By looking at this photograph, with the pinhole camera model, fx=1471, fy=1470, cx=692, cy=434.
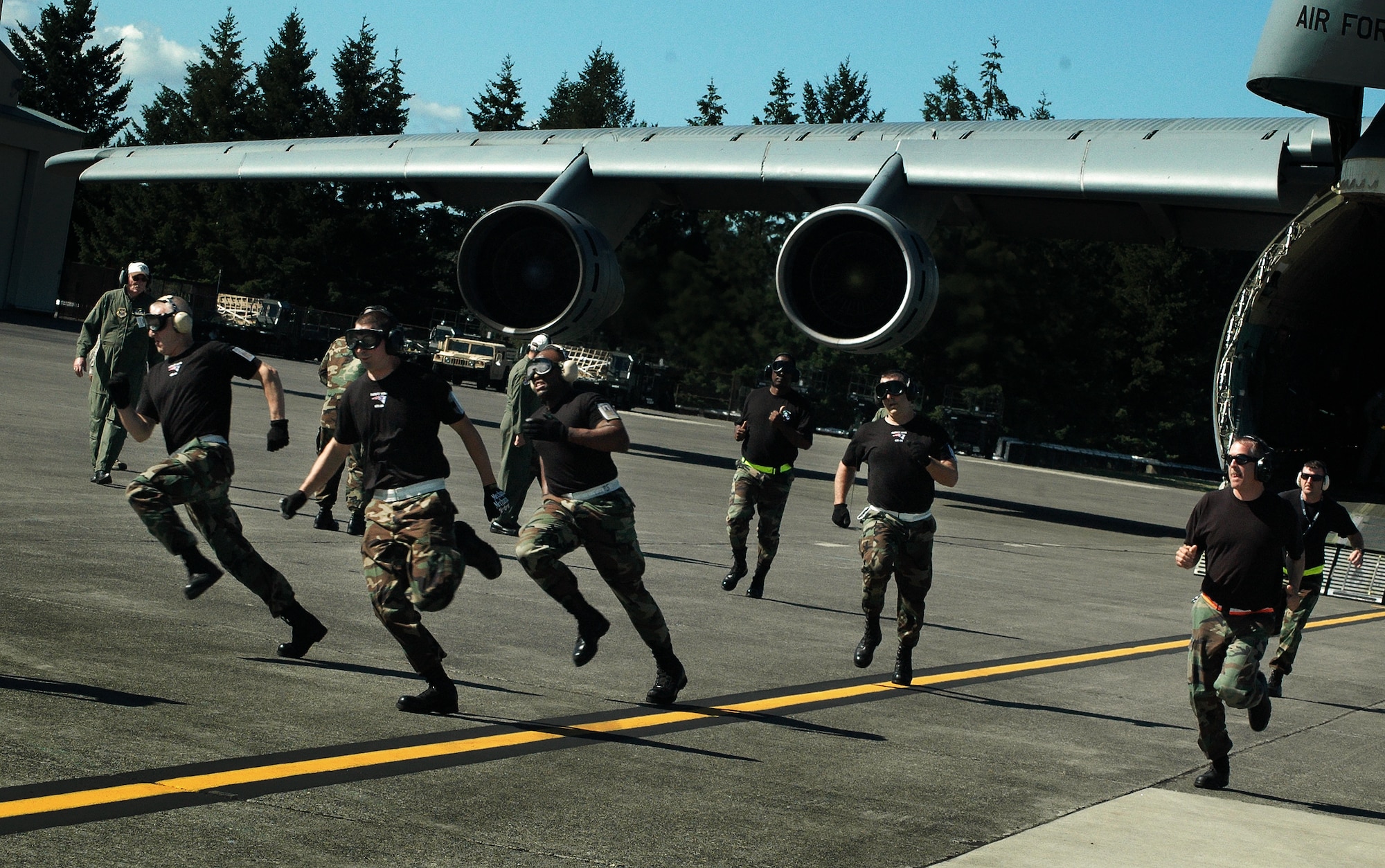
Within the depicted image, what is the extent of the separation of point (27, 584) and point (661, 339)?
19.3 meters

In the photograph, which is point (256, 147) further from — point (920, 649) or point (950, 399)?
point (950, 399)

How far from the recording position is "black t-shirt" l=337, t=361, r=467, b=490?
7277 mm

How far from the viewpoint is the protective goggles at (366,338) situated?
290 inches

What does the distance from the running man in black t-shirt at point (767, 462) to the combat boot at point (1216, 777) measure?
5.40 m

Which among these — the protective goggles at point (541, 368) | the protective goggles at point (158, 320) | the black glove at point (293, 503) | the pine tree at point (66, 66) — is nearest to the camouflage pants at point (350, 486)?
the protective goggles at point (158, 320)

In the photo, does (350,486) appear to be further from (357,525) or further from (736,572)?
(736,572)

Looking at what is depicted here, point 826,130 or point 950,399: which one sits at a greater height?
point 826,130

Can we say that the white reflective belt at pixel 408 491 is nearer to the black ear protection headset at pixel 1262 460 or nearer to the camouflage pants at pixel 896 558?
the camouflage pants at pixel 896 558

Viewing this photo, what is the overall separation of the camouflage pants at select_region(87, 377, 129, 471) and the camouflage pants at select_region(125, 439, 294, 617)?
581cm

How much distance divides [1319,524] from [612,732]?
693cm

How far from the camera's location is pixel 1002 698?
9.12 meters

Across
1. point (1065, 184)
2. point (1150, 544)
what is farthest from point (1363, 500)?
point (1065, 184)

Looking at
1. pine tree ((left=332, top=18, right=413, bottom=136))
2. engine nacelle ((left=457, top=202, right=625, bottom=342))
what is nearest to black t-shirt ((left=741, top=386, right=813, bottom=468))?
engine nacelle ((left=457, top=202, right=625, bottom=342))

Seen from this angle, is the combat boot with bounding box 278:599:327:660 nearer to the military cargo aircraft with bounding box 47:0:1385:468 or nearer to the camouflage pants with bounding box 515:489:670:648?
the camouflage pants with bounding box 515:489:670:648
